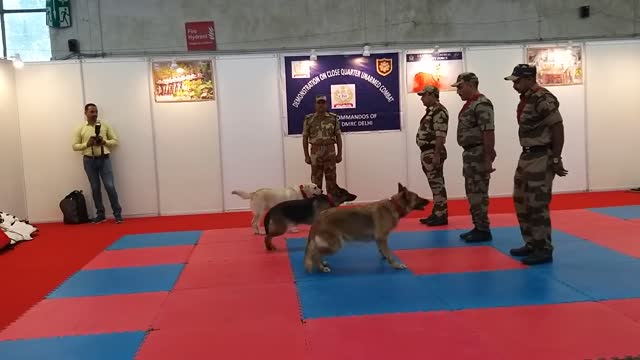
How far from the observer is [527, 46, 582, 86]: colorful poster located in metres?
11.5

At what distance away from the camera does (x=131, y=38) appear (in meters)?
11.0

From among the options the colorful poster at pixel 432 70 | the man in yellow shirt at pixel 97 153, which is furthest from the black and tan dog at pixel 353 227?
the man in yellow shirt at pixel 97 153

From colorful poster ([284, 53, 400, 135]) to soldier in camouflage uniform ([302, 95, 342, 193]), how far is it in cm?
118

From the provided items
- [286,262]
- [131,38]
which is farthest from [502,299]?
[131,38]

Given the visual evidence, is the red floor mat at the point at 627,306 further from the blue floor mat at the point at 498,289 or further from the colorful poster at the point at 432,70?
the colorful poster at the point at 432,70

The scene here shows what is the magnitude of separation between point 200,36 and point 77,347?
784cm

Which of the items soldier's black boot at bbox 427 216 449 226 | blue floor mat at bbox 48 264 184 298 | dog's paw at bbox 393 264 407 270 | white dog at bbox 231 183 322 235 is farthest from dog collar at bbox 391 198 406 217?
soldier's black boot at bbox 427 216 449 226

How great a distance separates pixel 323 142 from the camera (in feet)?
32.3

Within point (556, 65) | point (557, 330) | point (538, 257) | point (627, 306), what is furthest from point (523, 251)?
point (556, 65)

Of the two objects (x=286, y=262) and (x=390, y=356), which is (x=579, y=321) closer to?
(x=390, y=356)

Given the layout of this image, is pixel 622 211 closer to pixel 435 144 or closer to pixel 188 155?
pixel 435 144

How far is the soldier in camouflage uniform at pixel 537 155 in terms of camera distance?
226 inches

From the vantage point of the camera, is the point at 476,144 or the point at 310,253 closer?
the point at 310,253

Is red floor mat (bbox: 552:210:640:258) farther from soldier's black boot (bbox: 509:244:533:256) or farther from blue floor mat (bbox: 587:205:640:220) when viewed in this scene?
soldier's black boot (bbox: 509:244:533:256)
